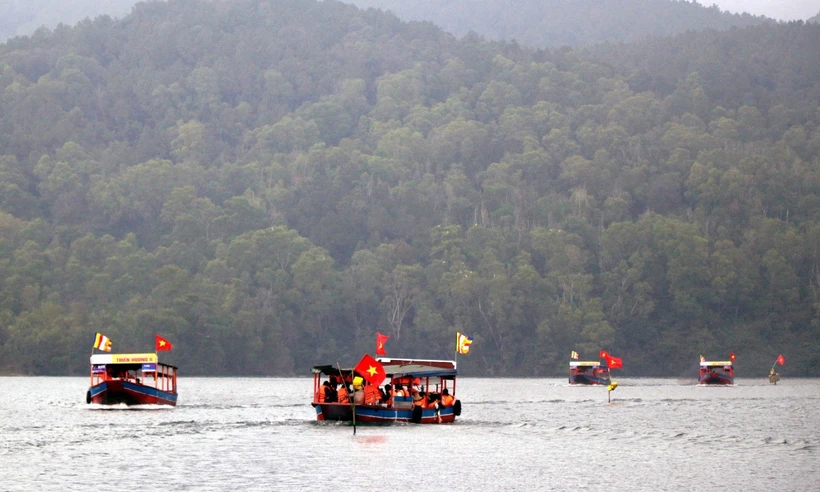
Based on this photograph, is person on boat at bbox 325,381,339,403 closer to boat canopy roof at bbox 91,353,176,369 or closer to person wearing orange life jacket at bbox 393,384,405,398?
person wearing orange life jacket at bbox 393,384,405,398

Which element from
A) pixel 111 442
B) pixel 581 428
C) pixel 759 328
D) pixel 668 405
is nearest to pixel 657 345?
pixel 759 328

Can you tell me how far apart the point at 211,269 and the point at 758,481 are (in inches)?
5861

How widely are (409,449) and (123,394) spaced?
28453 millimetres

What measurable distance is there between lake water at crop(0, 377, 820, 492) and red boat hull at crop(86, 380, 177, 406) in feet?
3.46

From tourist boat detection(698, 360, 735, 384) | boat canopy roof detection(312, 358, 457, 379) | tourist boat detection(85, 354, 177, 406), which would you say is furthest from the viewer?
tourist boat detection(698, 360, 735, 384)

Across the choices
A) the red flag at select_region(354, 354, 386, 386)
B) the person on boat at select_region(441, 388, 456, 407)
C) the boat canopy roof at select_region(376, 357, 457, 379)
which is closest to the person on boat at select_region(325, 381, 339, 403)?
the boat canopy roof at select_region(376, 357, 457, 379)

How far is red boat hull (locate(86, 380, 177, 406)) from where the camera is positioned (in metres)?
79.7

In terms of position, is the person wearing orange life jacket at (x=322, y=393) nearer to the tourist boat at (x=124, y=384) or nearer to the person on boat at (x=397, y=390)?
the person on boat at (x=397, y=390)

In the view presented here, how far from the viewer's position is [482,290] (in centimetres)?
19275

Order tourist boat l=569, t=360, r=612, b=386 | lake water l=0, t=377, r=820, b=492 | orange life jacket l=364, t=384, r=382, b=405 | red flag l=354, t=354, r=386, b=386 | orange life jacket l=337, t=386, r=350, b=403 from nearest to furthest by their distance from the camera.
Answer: lake water l=0, t=377, r=820, b=492 < red flag l=354, t=354, r=386, b=386 < orange life jacket l=364, t=384, r=382, b=405 < orange life jacket l=337, t=386, r=350, b=403 < tourist boat l=569, t=360, r=612, b=386

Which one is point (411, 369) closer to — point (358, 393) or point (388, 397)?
point (388, 397)

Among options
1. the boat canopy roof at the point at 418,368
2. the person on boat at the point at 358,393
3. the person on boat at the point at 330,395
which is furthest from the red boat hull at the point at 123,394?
the person on boat at the point at 358,393

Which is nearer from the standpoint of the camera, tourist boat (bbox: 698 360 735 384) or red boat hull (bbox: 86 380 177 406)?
red boat hull (bbox: 86 380 177 406)

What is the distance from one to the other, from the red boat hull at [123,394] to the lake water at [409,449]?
3.46ft
